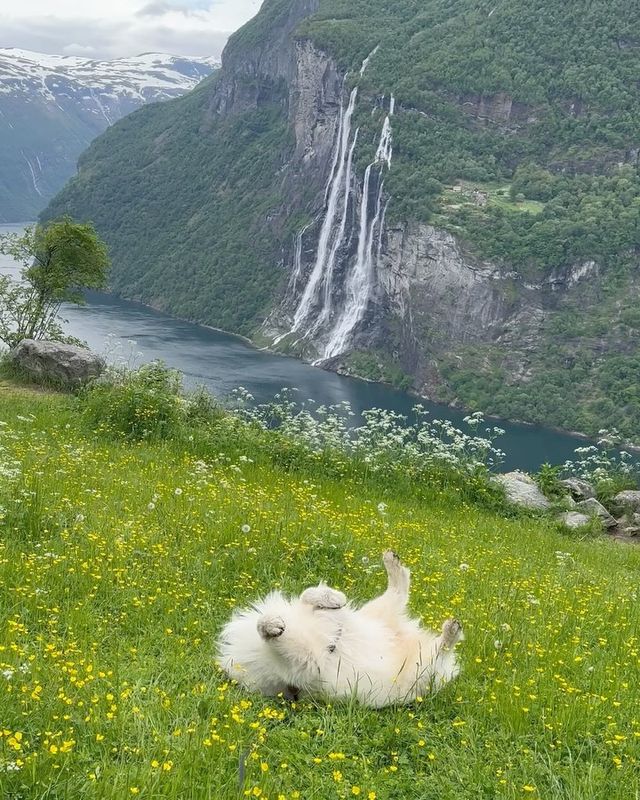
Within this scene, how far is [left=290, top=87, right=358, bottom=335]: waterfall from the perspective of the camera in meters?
119

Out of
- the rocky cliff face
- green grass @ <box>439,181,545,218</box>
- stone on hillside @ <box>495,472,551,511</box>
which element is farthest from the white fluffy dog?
green grass @ <box>439,181,545,218</box>

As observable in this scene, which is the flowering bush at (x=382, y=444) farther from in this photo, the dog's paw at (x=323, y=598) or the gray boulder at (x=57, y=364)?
the dog's paw at (x=323, y=598)

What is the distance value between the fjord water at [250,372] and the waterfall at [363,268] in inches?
476

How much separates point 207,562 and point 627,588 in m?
4.02

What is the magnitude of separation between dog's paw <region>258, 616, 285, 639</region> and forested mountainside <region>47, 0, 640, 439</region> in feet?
275

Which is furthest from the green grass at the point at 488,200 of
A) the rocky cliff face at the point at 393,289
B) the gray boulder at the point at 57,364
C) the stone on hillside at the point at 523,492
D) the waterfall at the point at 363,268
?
the stone on hillside at the point at 523,492

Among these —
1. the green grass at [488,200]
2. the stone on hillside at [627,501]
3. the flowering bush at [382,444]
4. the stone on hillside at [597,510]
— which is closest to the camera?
the flowering bush at [382,444]

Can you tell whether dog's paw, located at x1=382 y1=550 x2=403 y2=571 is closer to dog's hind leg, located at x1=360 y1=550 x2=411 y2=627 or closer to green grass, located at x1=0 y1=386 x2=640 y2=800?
dog's hind leg, located at x1=360 y1=550 x2=411 y2=627

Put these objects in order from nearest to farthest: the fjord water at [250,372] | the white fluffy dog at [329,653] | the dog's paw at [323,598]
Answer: the white fluffy dog at [329,653]
the dog's paw at [323,598]
the fjord water at [250,372]

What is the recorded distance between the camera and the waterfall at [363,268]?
114 m

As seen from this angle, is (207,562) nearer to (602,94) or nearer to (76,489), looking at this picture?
(76,489)

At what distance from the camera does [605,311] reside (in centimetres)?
10150

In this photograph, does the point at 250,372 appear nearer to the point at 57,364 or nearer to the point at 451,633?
the point at 57,364

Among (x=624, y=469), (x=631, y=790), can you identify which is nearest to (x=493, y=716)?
(x=631, y=790)
